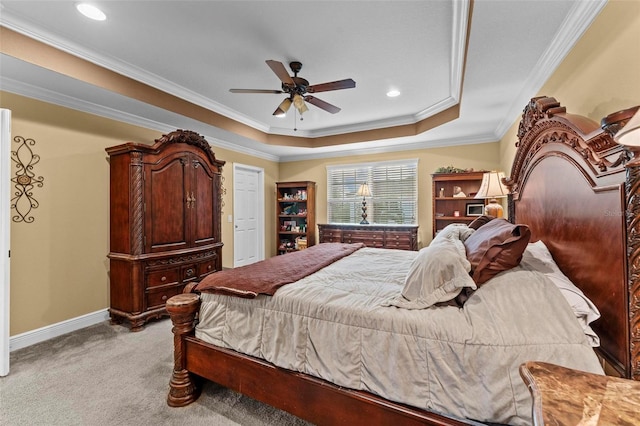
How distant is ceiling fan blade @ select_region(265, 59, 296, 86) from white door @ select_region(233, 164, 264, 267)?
2917 millimetres

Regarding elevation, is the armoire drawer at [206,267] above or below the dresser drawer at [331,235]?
below

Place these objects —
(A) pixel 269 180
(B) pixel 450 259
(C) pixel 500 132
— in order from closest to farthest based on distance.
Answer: (B) pixel 450 259
(C) pixel 500 132
(A) pixel 269 180

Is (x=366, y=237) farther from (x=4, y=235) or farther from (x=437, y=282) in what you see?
(x=4, y=235)

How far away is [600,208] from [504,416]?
101cm

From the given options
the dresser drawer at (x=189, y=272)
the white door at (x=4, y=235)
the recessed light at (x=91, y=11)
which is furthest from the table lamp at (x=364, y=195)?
the white door at (x=4, y=235)

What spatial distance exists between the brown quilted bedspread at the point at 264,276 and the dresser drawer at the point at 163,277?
1.47 meters

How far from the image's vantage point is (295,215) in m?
5.85

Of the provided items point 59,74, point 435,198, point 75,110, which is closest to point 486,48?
point 435,198

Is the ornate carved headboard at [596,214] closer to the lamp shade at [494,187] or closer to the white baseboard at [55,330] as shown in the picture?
the lamp shade at [494,187]

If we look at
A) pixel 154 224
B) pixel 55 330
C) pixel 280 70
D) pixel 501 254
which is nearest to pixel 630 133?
pixel 501 254

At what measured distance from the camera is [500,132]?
407cm

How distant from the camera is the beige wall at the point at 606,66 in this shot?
51.1 inches

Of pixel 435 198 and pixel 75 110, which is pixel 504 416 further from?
pixel 75 110

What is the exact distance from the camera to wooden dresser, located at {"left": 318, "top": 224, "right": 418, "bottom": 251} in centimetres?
468
